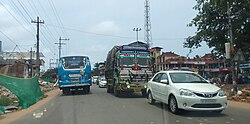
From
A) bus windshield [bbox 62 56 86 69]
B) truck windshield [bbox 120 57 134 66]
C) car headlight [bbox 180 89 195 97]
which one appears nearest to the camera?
car headlight [bbox 180 89 195 97]

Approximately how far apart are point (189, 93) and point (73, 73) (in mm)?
13574

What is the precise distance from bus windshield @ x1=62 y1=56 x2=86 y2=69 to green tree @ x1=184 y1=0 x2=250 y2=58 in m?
11.4

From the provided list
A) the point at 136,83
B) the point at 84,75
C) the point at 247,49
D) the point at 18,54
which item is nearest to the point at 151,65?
the point at 136,83

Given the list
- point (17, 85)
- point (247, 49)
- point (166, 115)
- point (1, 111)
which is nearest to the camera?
point (166, 115)

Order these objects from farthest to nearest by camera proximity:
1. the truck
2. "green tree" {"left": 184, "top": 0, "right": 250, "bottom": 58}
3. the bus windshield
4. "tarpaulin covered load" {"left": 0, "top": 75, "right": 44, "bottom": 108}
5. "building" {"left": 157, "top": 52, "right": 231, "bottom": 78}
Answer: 1. "building" {"left": 157, "top": 52, "right": 231, "bottom": 78}
2. "green tree" {"left": 184, "top": 0, "right": 250, "bottom": 58}
3. the bus windshield
4. the truck
5. "tarpaulin covered load" {"left": 0, "top": 75, "right": 44, "bottom": 108}

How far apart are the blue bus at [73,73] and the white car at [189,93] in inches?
445

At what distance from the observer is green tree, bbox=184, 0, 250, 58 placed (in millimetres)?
25484

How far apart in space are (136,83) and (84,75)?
231 inches

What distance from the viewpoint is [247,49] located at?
2677cm

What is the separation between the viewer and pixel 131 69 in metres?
18.3

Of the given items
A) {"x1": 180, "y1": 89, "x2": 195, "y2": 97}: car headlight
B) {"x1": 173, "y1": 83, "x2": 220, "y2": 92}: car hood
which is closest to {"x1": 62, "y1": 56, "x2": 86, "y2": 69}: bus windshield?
{"x1": 173, "y1": 83, "x2": 220, "y2": 92}: car hood

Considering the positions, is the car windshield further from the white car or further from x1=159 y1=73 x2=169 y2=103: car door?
x1=159 y1=73 x2=169 y2=103: car door

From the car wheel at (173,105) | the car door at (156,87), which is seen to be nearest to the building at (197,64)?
the car door at (156,87)

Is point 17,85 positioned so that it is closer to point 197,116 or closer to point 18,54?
point 197,116
